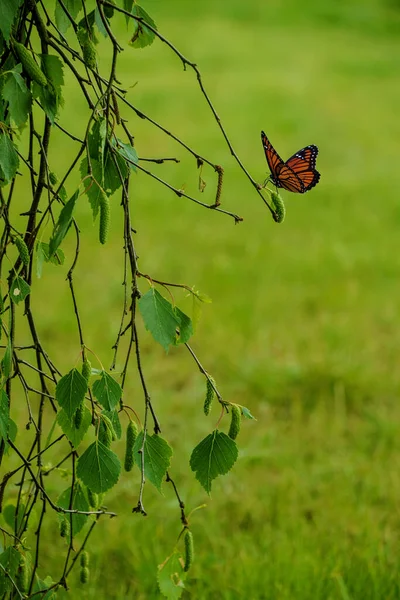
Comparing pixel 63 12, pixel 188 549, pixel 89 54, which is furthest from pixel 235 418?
pixel 63 12

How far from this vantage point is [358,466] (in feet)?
9.91

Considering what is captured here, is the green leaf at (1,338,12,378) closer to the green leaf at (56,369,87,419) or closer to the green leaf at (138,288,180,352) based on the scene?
the green leaf at (56,369,87,419)

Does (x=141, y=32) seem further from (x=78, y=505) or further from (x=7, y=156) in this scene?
(x=78, y=505)

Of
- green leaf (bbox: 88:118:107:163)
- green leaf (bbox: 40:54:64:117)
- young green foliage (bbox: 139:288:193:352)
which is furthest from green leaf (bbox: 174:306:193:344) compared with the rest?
green leaf (bbox: 40:54:64:117)

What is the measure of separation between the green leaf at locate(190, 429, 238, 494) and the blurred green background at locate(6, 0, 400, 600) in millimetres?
232

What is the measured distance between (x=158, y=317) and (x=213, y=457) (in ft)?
0.87

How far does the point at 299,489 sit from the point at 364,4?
55.5 ft

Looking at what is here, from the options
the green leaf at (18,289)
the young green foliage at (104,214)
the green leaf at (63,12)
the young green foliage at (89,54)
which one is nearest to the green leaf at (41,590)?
the green leaf at (18,289)

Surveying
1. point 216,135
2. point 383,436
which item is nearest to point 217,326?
point 383,436

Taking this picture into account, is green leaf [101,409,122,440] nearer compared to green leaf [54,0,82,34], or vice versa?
green leaf [101,409,122,440]

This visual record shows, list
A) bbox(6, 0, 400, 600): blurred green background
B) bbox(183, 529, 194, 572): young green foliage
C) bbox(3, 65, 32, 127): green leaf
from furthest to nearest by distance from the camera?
bbox(6, 0, 400, 600): blurred green background < bbox(183, 529, 194, 572): young green foliage < bbox(3, 65, 32, 127): green leaf

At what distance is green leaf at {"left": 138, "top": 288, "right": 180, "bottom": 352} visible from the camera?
1.13 meters

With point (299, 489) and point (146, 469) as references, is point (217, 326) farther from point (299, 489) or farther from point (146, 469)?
point (146, 469)

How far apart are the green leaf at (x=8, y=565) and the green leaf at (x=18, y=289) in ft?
1.57
